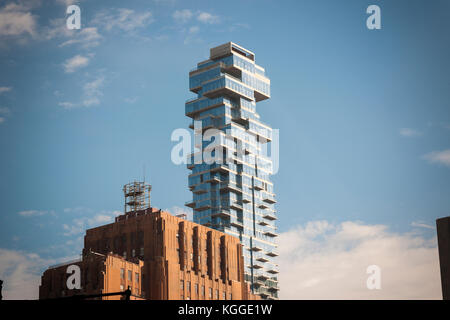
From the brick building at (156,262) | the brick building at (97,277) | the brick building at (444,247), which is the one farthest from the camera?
the brick building at (156,262)

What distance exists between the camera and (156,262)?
17212 centimetres

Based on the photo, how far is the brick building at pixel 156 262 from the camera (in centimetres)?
15788

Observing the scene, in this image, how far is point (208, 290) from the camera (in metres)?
182

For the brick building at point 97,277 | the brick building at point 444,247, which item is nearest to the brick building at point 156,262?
the brick building at point 97,277

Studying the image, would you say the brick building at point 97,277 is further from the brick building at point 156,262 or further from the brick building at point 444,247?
the brick building at point 444,247

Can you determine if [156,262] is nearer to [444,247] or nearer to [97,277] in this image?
[97,277]

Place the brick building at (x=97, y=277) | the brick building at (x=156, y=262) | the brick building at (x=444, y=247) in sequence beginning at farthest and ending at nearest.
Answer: the brick building at (x=156, y=262)
the brick building at (x=97, y=277)
the brick building at (x=444, y=247)

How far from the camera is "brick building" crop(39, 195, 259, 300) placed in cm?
15788

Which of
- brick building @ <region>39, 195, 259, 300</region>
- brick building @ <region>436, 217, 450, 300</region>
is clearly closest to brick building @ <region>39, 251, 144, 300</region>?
brick building @ <region>39, 195, 259, 300</region>

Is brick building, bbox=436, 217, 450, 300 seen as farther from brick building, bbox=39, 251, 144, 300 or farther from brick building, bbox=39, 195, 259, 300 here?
brick building, bbox=39, 195, 259, 300
